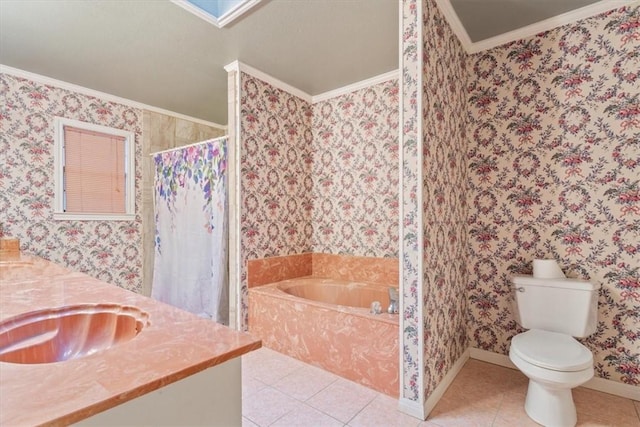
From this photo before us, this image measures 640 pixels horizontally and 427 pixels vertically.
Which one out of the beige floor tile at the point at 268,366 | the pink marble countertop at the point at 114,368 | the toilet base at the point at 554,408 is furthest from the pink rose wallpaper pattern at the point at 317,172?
the pink marble countertop at the point at 114,368

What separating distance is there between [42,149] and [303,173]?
235cm

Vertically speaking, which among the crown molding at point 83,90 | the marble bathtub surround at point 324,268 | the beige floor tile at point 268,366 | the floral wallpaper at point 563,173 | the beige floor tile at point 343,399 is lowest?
the beige floor tile at point 343,399

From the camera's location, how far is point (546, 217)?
2186 millimetres

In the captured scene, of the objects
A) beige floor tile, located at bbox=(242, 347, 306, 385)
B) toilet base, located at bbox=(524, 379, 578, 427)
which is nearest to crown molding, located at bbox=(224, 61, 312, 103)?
beige floor tile, located at bbox=(242, 347, 306, 385)

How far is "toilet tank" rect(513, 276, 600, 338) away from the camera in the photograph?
190 centimetres

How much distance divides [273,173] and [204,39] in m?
1.18

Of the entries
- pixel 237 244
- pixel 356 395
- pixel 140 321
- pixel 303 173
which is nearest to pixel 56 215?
pixel 237 244

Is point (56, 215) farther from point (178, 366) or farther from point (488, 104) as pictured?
point (488, 104)

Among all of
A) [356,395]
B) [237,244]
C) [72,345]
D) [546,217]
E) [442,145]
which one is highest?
[442,145]

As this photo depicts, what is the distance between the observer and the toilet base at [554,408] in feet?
5.48

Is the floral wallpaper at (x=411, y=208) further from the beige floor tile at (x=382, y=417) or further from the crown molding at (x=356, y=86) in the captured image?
the crown molding at (x=356, y=86)

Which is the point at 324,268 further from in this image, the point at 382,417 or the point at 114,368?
A: the point at 114,368

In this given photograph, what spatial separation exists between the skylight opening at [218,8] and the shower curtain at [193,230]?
3.04 feet

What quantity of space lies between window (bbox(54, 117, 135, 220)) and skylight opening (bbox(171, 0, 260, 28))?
1.86 meters
